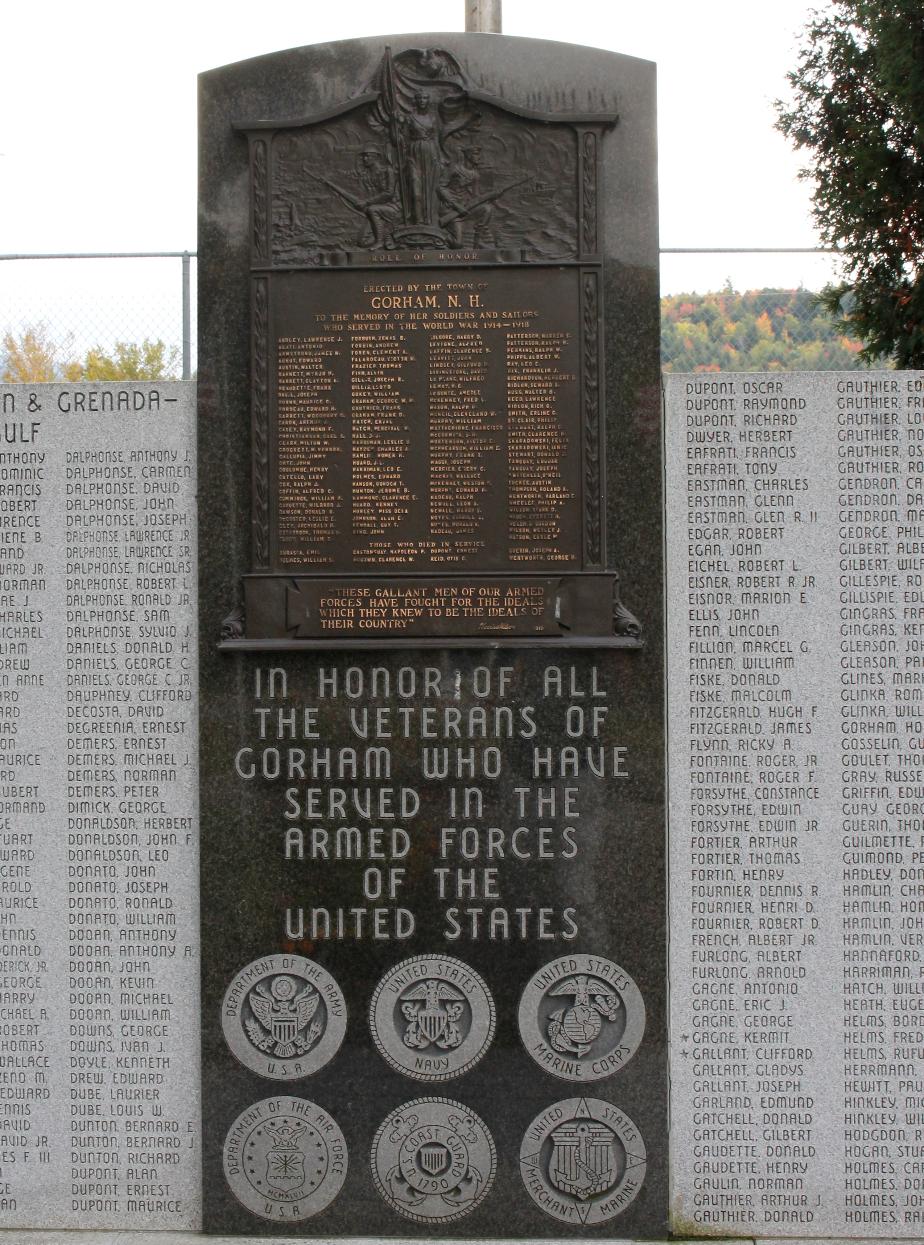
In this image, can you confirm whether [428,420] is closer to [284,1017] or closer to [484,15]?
[484,15]

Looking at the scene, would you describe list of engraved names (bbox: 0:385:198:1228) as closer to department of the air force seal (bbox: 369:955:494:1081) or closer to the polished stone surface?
the polished stone surface

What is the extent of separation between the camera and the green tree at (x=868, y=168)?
37.2 ft

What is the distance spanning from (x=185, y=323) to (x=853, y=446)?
6429mm

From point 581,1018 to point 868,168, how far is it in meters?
8.31

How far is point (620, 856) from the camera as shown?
270 inches

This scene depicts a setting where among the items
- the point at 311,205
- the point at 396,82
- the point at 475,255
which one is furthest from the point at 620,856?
the point at 396,82

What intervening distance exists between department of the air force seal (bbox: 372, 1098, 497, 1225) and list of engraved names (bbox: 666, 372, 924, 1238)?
3.39 feet

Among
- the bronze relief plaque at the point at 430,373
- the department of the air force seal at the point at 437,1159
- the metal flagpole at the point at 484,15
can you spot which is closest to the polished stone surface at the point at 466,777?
the department of the air force seal at the point at 437,1159

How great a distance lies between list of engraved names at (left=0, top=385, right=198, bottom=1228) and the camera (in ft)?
23.0

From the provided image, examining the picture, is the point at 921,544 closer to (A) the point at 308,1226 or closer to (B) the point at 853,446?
(B) the point at 853,446

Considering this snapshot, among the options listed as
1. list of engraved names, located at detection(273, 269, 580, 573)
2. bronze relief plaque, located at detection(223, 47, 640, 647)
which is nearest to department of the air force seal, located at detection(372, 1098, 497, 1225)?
bronze relief plaque, located at detection(223, 47, 640, 647)

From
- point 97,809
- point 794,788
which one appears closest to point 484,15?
point 794,788

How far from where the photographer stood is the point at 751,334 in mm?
12266

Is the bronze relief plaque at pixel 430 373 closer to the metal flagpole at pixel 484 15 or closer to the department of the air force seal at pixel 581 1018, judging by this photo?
the metal flagpole at pixel 484 15
